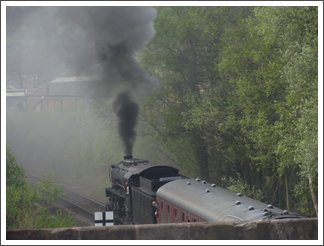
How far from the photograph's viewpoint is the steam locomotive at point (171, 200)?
725 cm

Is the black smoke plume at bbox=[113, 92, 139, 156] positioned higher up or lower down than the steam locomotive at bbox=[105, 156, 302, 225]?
higher up

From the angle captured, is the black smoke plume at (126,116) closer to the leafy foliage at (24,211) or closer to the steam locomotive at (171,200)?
the steam locomotive at (171,200)

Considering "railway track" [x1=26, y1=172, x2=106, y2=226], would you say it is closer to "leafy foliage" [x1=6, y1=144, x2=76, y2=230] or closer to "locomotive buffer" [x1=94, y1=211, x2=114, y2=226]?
"leafy foliage" [x1=6, y1=144, x2=76, y2=230]

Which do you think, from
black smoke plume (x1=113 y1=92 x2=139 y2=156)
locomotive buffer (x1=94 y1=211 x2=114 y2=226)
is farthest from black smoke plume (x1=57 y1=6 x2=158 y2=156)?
locomotive buffer (x1=94 y1=211 x2=114 y2=226)

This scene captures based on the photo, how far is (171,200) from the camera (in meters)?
9.53

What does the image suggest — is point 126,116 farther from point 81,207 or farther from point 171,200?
point 171,200

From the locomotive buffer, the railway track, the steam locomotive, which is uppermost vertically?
the steam locomotive

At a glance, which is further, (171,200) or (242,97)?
(242,97)

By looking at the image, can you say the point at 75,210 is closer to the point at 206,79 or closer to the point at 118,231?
the point at 206,79

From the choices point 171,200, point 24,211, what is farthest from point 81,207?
point 171,200

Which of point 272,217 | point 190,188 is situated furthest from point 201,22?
point 272,217

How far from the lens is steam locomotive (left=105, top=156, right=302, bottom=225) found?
23.8ft

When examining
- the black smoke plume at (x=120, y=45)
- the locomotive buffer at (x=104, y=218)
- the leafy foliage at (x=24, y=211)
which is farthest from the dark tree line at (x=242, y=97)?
the leafy foliage at (x=24, y=211)

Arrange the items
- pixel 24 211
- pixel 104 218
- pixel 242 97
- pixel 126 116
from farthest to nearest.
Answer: pixel 126 116, pixel 242 97, pixel 104 218, pixel 24 211
